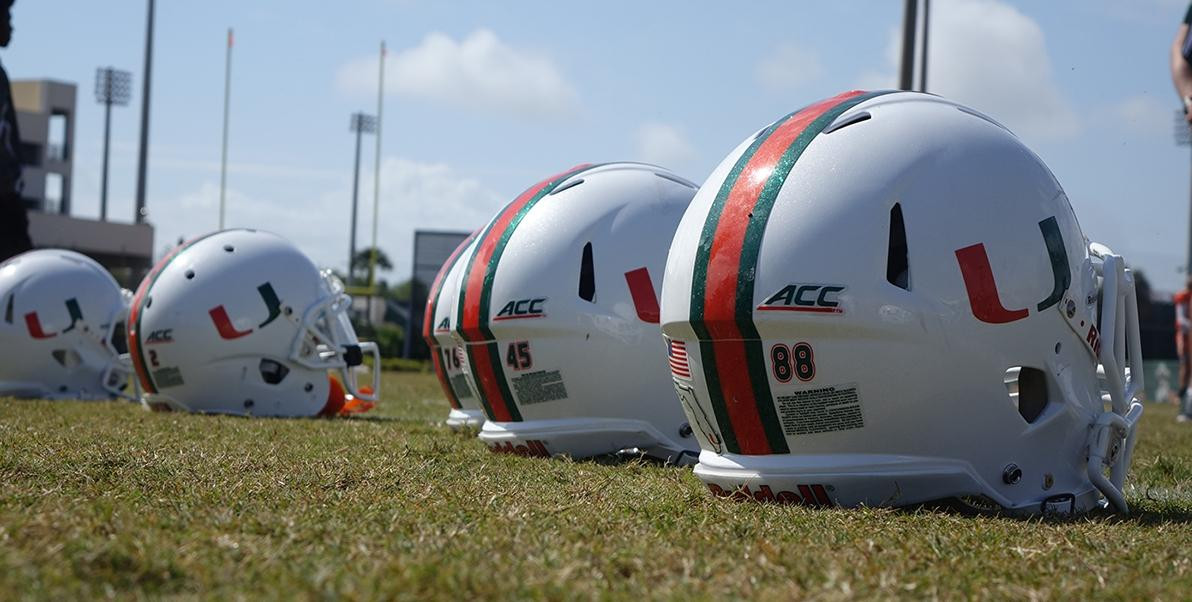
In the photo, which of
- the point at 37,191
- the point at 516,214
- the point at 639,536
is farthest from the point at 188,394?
the point at 37,191

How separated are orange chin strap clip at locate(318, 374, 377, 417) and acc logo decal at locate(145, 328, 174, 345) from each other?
1.42m

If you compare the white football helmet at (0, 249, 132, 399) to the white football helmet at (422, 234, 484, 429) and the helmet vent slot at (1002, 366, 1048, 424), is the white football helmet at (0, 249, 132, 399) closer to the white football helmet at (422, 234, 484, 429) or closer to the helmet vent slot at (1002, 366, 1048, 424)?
the white football helmet at (422, 234, 484, 429)

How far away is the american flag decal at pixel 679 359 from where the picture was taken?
546 cm

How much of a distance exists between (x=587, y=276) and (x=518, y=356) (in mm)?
607

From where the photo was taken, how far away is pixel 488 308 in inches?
296

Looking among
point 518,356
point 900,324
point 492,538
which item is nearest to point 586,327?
point 518,356

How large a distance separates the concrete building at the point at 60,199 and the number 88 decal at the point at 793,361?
3498cm

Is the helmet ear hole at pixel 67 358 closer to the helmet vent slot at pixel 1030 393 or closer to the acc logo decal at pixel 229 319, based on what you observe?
the acc logo decal at pixel 229 319

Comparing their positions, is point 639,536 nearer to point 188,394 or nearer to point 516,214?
point 516,214

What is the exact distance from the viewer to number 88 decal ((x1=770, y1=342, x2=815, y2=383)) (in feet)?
16.6

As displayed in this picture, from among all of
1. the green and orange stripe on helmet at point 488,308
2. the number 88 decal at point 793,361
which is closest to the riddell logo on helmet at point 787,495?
the number 88 decal at point 793,361

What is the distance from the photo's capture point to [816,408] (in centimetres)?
509

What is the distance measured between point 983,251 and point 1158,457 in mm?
3867

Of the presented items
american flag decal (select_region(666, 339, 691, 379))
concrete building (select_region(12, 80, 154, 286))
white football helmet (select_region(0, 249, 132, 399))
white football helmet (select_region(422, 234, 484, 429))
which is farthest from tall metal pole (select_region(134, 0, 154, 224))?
american flag decal (select_region(666, 339, 691, 379))
